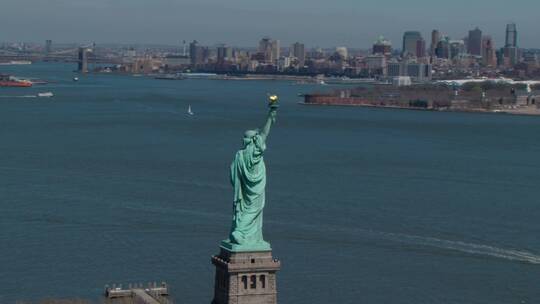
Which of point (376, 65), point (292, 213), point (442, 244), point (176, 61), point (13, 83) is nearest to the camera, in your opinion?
point (442, 244)

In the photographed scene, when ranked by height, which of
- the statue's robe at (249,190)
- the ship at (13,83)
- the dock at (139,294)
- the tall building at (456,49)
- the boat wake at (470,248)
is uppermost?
the statue's robe at (249,190)

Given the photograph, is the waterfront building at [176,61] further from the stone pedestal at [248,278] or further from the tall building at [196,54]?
the stone pedestal at [248,278]

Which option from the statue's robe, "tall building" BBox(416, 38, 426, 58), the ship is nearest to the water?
the statue's robe

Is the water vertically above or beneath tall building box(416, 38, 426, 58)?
beneath

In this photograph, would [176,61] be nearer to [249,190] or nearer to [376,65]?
[376,65]

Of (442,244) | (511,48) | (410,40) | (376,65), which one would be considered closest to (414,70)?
(376,65)

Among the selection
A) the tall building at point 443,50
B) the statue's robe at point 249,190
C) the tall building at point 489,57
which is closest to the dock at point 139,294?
the statue's robe at point 249,190

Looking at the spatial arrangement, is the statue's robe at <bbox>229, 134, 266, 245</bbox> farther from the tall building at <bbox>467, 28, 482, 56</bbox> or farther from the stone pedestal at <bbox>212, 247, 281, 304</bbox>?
the tall building at <bbox>467, 28, 482, 56</bbox>
